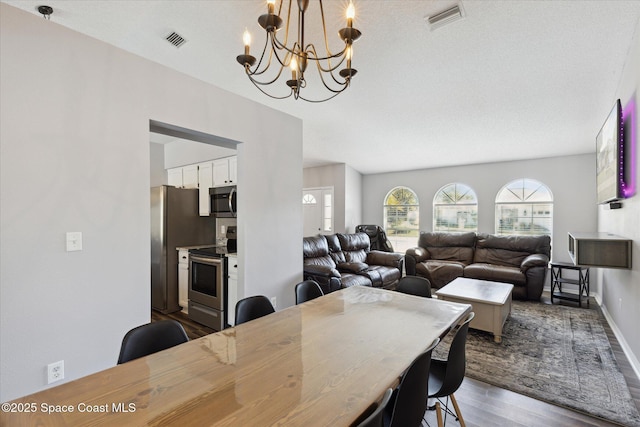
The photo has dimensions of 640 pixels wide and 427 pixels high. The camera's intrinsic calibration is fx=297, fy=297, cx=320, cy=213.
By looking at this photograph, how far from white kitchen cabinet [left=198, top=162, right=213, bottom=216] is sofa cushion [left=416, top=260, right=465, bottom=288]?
383 centimetres

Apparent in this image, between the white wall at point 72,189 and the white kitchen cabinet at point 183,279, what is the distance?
1703 millimetres

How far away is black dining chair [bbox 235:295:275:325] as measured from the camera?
6.27 ft

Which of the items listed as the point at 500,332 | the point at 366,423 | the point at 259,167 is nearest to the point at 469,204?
the point at 500,332

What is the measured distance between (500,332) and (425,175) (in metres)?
4.20

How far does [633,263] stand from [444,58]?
2.42 m

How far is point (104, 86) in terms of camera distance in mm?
2041

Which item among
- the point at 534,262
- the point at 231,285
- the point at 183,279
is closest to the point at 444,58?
the point at 231,285

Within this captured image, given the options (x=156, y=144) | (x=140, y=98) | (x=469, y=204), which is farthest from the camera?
(x=469, y=204)

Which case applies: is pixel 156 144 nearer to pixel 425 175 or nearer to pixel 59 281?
pixel 59 281

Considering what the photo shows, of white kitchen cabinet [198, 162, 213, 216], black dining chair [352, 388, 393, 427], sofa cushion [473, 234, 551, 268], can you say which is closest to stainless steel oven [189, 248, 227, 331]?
white kitchen cabinet [198, 162, 213, 216]

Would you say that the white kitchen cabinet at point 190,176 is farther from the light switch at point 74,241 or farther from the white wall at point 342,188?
the white wall at point 342,188

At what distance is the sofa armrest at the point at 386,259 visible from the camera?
5015 mm

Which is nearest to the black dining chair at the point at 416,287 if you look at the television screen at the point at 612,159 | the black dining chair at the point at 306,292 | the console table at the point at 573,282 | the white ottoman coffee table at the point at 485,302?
the black dining chair at the point at 306,292

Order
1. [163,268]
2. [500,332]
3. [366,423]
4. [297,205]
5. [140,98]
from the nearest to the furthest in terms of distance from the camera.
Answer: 1. [366,423]
2. [140,98]
3. [500,332]
4. [297,205]
5. [163,268]
